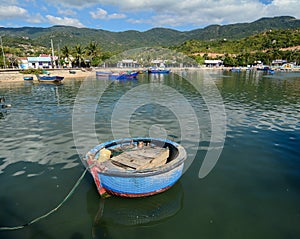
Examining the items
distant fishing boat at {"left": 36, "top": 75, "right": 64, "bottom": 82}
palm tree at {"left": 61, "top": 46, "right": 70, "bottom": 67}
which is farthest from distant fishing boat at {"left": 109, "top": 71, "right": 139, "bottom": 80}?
palm tree at {"left": 61, "top": 46, "right": 70, "bottom": 67}

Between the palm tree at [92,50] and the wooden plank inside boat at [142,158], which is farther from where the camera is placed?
the palm tree at [92,50]

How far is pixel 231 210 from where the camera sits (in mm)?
7445

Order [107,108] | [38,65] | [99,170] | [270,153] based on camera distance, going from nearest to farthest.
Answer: [99,170] < [270,153] < [107,108] < [38,65]

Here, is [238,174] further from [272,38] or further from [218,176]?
[272,38]

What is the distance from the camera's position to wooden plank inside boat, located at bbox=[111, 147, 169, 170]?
8.09 m

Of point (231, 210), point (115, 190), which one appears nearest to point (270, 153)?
point (231, 210)

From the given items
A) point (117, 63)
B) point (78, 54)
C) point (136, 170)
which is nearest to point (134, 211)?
point (136, 170)

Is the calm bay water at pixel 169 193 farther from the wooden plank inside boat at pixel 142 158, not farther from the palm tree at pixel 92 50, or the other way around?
the palm tree at pixel 92 50

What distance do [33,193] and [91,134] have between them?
23.6ft

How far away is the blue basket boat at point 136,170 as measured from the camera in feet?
23.6

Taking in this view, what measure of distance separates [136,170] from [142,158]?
3.96 ft

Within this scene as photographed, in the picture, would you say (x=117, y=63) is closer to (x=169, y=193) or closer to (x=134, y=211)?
(x=169, y=193)

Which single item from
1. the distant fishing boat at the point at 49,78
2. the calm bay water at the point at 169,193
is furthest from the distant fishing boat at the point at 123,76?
the calm bay water at the point at 169,193

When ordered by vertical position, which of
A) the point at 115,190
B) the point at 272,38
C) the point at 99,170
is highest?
the point at 272,38
